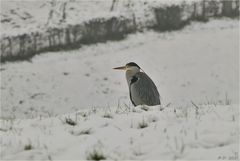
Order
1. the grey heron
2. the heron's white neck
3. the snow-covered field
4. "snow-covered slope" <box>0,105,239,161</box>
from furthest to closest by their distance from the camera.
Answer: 1. the heron's white neck
2. the grey heron
3. the snow-covered field
4. "snow-covered slope" <box>0,105,239,161</box>

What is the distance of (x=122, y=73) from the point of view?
27484 millimetres

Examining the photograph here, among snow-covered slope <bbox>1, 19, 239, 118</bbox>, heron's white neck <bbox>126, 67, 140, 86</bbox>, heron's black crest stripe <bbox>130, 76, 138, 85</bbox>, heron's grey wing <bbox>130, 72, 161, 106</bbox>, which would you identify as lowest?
snow-covered slope <bbox>1, 19, 239, 118</bbox>

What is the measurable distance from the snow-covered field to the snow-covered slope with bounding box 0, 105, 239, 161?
0.01m

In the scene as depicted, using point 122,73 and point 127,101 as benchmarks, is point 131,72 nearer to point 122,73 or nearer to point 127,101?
point 127,101

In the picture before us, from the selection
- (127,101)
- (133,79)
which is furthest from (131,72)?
(127,101)

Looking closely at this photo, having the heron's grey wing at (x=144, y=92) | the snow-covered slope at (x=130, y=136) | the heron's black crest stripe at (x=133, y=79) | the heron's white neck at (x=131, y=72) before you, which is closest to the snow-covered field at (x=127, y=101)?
the snow-covered slope at (x=130, y=136)

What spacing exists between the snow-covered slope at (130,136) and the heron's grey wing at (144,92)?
315 centimetres

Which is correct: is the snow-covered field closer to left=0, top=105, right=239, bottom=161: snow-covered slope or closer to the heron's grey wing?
left=0, top=105, right=239, bottom=161: snow-covered slope

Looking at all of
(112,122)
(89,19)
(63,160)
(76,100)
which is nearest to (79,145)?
(63,160)

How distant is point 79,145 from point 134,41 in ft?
83.4

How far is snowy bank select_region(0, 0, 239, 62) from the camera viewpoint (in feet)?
95.6

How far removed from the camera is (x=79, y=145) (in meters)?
6.35

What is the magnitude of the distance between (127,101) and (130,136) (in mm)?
17453

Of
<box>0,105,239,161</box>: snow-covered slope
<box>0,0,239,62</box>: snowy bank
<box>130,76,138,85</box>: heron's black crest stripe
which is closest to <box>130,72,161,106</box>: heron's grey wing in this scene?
<box>130,76,138,85</box>: heron's black crest stripe
